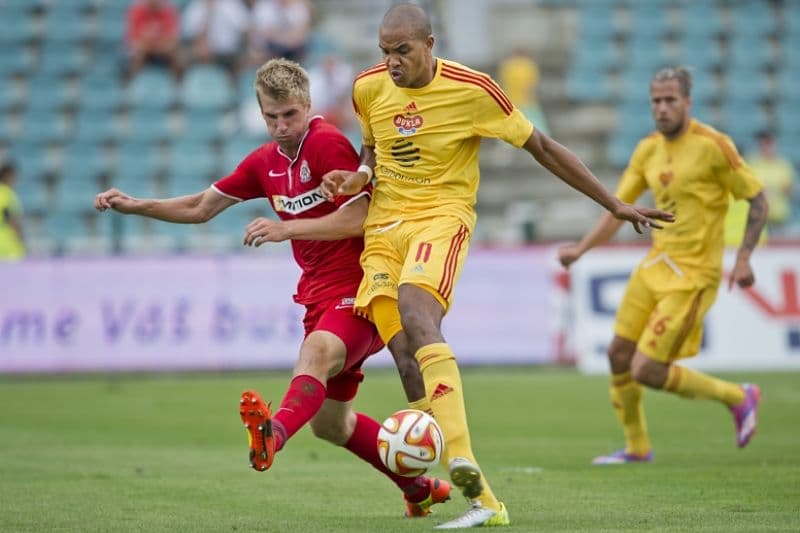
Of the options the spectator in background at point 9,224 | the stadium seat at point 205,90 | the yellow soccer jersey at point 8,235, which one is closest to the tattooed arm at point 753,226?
the spectator in background at point 9,224

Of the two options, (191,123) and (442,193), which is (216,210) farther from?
(191,123)

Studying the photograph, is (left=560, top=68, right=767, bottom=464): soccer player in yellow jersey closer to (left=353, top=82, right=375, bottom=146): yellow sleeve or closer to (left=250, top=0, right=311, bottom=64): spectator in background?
(left=353, top=82, right=375, bottom=146): yellow sleeve

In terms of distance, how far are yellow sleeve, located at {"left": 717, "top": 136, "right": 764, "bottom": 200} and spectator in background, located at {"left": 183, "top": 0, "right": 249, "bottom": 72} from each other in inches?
549

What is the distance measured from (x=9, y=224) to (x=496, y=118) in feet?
39.4

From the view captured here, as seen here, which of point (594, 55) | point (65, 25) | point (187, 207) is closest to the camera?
point (187, 207)

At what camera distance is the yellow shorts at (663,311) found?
9.73m

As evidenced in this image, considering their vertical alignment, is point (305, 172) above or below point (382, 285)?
above

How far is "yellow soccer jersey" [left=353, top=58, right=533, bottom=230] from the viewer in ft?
22.6

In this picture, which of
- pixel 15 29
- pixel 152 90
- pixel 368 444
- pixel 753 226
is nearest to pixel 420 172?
pixel 368 444

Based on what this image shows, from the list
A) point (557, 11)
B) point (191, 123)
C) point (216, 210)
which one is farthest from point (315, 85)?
point (216, 210)

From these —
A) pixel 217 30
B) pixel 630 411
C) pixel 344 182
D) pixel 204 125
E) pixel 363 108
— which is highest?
pixel 217 30

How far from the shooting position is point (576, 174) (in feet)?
22.3

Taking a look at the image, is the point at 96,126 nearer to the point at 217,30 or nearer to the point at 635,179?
the point at 217,30

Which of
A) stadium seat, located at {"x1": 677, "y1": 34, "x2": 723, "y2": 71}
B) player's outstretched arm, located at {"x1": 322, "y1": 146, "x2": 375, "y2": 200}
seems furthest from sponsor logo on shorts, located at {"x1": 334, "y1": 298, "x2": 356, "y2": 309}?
stadium seat, located at {"x1": 677, "y1": 34, "x2": 723, "y2": 71}
